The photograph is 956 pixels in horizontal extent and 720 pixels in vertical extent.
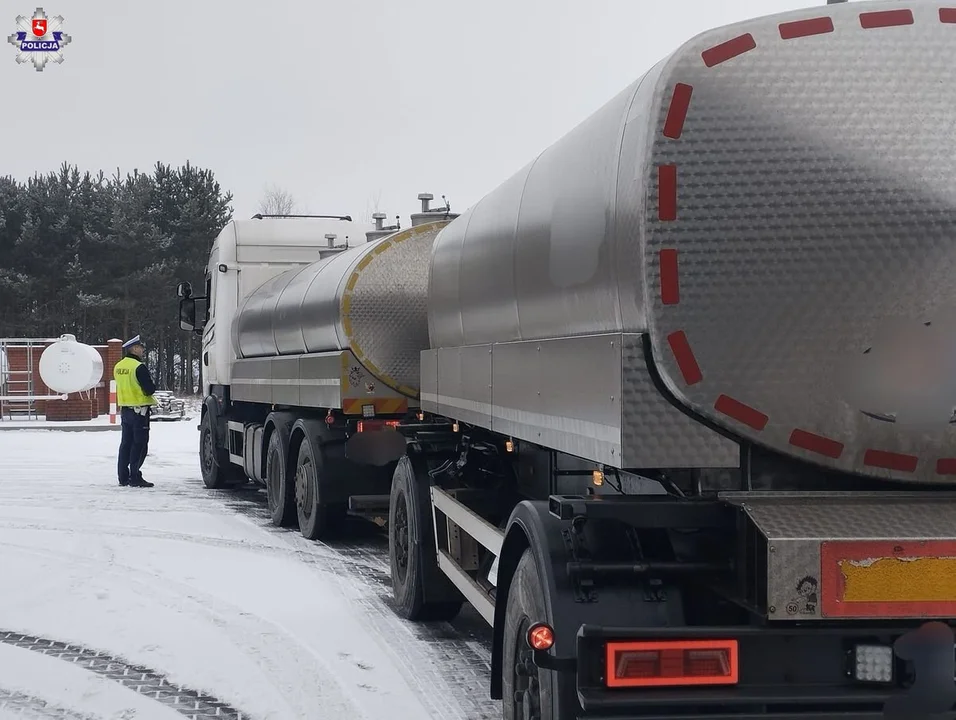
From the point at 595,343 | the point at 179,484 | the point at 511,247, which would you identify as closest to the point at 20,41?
the point at 179,484

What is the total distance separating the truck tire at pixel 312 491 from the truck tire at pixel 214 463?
460 cm

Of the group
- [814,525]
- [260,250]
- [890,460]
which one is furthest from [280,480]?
[814,525]

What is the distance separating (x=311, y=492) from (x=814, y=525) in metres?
7.79

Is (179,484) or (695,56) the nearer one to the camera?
(695,56)

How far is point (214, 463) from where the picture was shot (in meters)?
→ 15.4

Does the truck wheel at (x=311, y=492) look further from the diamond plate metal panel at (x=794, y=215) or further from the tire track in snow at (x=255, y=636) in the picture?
the diamond plate metal panel at (x=794, y=215)

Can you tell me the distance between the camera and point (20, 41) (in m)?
23.8

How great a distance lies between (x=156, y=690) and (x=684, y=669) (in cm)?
348

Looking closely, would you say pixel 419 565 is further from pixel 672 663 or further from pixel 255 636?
pixel 672 663

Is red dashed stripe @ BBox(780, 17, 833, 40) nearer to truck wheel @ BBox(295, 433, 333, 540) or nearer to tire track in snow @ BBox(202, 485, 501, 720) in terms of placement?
tire track in snow @ BBox(202, 485, 501, 720)

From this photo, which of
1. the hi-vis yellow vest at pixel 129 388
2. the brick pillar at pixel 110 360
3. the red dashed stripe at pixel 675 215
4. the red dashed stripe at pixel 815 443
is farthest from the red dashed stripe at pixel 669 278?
the brick pillar at pixel 110 360


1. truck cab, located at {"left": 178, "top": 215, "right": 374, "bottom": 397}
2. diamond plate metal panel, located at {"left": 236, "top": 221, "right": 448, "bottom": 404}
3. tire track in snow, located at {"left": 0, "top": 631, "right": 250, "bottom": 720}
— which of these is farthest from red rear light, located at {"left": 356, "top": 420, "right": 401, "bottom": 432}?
truck cab, located at {"left": 178, "top": 215, "right": 374, "bottom": 397}

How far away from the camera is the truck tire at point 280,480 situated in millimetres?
11297

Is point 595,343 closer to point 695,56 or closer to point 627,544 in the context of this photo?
point 627,544
